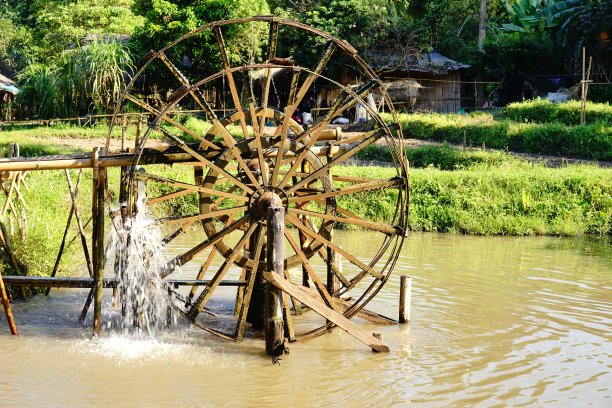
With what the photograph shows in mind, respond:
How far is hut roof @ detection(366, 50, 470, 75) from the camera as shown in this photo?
33406 millimetres

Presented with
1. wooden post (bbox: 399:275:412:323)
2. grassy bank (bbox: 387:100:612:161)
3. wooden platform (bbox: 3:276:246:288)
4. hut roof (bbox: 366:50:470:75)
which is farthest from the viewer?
hut roof (bbox: 366:50:470:75)

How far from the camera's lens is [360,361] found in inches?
344

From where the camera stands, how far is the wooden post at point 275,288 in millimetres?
8438

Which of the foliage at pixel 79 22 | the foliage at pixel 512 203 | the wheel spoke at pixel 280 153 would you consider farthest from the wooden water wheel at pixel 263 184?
the foliage at pixel 79 22

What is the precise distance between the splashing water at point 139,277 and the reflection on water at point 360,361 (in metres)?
0.31

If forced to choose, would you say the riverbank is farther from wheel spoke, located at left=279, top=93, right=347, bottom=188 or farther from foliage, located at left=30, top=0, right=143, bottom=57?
foliage, located at left=30, top=0, right=143, bottom=57

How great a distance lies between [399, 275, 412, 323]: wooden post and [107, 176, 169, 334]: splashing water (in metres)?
2.81

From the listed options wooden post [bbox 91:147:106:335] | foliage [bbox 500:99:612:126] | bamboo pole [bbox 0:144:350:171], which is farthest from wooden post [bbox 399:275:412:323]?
foliage [bbox 500:99:612:126]

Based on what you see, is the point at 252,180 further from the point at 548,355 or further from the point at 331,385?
the point at 548,355

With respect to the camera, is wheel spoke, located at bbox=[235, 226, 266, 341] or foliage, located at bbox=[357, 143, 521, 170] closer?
wheel spoke, located at bbox=[235, 226, 266, 341]

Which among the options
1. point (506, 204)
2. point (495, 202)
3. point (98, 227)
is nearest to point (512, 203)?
point (506, 204)

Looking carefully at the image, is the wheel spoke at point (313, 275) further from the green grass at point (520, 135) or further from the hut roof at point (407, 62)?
the hut roof at point (407, 62)

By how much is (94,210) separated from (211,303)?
2763 mm

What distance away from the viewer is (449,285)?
12.6 metres
